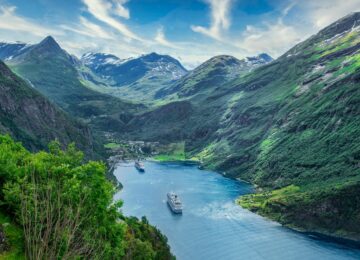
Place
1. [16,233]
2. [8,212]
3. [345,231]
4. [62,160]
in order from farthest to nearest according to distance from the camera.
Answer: [345,231], [62,160], [8,212], [16,233]

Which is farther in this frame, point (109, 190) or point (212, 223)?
point (212, 223)

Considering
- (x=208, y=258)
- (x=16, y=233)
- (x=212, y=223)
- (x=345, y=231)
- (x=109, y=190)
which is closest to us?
(x=16, y=233)

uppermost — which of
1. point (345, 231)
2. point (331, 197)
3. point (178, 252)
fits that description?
point (331, 197)

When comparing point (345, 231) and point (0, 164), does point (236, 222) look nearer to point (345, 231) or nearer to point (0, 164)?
point (345, 231)

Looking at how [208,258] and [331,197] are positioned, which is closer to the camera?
[208,258]

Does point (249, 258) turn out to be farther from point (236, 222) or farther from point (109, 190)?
Answer: point (109, 190)

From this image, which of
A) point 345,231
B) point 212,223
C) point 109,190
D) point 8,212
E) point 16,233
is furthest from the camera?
point 212,223

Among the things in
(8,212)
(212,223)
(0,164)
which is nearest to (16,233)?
(8,212)

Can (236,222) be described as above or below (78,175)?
below

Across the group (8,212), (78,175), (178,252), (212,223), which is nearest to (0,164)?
(8,212)
